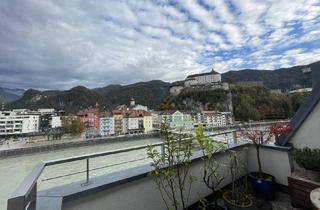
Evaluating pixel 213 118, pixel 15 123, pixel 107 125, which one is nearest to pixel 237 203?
pixel 107 125

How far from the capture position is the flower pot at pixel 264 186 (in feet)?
7.43

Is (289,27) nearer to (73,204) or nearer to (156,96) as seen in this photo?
(73,204)

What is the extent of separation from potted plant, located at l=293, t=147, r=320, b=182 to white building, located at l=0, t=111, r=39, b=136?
52855 mm

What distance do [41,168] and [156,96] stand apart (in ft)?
247

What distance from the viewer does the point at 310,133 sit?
2383 millimetres

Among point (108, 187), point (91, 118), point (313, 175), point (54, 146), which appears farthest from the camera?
point (91, 118)

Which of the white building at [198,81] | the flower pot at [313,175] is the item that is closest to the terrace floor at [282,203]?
Answer: the flower pot at [313,175]

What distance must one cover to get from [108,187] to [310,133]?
2667 mm

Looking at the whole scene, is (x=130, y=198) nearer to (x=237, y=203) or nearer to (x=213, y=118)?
(x=237, y=203)

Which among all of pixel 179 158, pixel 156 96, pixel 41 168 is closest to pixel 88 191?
pixel 41 168

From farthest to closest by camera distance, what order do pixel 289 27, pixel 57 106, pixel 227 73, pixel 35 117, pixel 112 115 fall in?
1. pixel 227 73
2. pixel 57 106
3. pixel 35 117
4. pixel 112 115
5. pixel 289 27

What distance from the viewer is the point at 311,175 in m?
2.06

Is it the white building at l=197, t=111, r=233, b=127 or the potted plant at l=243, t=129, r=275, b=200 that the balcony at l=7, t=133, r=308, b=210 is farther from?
the white building at l=197, t=111, r=233, b=127

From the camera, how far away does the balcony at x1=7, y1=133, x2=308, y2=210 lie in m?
0.94
